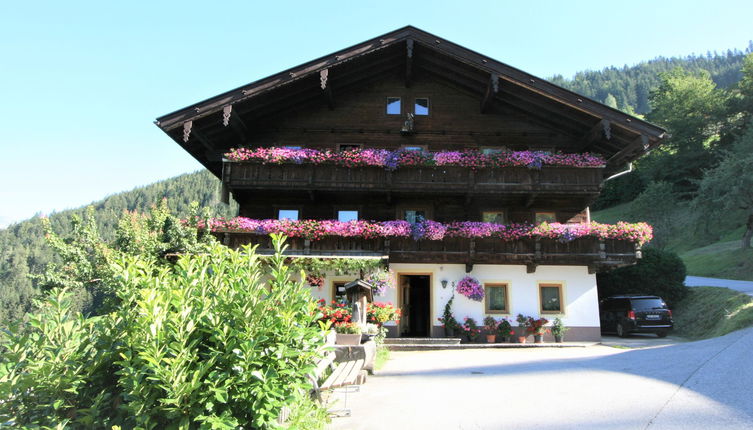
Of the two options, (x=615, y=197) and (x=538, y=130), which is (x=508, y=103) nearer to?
(x=538, y=130)

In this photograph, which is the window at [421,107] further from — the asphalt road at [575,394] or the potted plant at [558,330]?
the asphalt road at [575,394]

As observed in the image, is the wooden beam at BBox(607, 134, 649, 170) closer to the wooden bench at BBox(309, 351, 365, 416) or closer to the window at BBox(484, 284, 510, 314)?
the window at BBox(484, 284, 510, 314)

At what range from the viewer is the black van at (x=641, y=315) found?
1825 centimetres

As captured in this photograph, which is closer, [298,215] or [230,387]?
[230,387]

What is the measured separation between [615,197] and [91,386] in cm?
7169

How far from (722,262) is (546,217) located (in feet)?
82.4

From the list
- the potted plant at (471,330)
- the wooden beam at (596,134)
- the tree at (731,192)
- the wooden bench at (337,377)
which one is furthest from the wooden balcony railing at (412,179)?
the tree at (731,192)

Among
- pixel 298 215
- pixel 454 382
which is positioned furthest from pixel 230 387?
pixel 298 215

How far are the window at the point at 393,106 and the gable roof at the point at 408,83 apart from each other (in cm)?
103

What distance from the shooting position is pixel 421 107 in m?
20.6

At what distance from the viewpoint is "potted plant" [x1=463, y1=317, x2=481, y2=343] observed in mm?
17391

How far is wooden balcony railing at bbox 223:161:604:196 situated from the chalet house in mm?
53

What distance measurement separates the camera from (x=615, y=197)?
66438mm

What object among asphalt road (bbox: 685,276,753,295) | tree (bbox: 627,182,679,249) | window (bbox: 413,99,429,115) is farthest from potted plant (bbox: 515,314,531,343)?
tree (bbox: 627,182,679,249)
